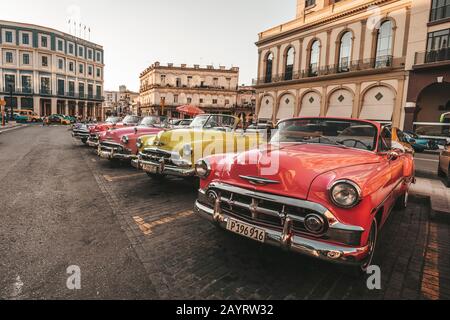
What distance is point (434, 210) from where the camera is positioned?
4.55 meters

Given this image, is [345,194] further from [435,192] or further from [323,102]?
[323,102]

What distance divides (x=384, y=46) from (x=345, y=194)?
2661cm

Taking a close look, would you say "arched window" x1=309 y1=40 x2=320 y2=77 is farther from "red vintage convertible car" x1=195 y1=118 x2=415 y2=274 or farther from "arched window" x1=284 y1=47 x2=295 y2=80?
"red vintage convertible car" x1=195 y1=118 x2=415 y2=274

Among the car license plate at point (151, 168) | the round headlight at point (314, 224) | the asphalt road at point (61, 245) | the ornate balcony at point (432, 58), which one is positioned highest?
the ornate balcony at point (432, 58)

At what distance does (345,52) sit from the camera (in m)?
26.3

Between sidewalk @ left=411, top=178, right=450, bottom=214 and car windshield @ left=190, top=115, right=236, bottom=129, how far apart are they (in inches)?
179

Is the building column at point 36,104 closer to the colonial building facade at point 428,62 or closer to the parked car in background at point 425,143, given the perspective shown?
the colonial building facade at point 428,62

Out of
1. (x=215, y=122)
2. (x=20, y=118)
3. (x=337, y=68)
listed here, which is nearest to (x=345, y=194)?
(x=215, y=122)

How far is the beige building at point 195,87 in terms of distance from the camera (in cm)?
6197

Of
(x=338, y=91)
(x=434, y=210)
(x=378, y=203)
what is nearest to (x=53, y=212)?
(x=378, y=203)

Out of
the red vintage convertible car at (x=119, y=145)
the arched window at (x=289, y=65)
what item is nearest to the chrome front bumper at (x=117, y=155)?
the red vintage convertible car at (x=119, y=145)

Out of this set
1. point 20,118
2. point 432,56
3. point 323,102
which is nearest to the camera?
point 432,56

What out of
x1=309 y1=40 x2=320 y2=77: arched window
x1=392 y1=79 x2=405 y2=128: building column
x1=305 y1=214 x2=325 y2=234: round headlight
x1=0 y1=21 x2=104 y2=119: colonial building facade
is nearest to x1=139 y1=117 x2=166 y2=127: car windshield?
x1=305 y1=214 x2=325 y2=234: round headlight

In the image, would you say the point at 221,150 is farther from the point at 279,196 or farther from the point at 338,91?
the point at 338,91
